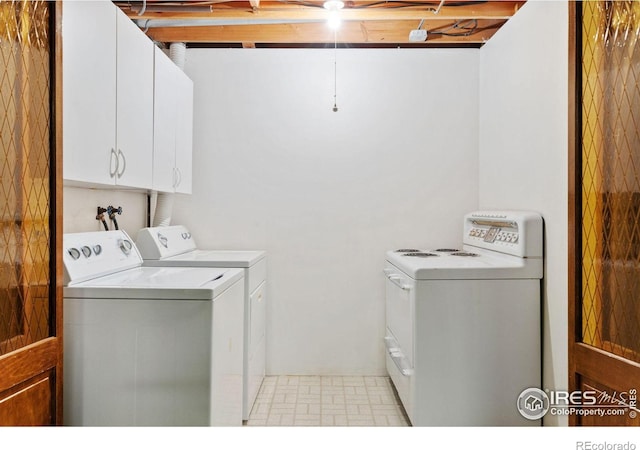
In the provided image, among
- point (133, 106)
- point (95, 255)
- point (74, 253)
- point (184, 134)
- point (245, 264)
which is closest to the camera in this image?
point (74, 253)

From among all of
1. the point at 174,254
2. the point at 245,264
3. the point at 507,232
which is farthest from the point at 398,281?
the point at 174,254

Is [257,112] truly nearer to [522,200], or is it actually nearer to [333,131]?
[333,131]

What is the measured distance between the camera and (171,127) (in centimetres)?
283

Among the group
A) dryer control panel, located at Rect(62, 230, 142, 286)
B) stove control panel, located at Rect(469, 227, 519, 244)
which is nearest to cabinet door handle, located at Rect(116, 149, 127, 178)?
dryer control panel, located at Rect(62, 230, 142, 286)

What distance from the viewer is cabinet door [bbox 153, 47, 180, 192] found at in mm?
2586

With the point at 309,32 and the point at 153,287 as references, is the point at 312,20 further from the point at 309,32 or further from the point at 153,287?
the point at 153,287

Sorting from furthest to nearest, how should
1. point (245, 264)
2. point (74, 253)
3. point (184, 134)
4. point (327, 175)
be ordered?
1. point (327, 175)
2. point (184, 134)
3. point (245, 264)
4. point (74, 253)

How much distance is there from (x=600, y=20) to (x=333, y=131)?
1917 millimetres

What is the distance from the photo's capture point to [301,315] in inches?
134

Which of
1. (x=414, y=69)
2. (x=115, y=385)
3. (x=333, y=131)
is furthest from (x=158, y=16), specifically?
(x=115, y=385)

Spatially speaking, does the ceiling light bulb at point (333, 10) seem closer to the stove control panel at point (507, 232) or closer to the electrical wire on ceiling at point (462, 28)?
the electrical wire on ceiling at point (462, 28)

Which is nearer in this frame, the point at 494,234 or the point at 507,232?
the point at 507,232

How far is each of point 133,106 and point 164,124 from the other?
42 centimetres

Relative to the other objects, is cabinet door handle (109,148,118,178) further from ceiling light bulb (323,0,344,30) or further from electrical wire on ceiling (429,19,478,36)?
electrical wire on ceiling (429,19,478,36)
